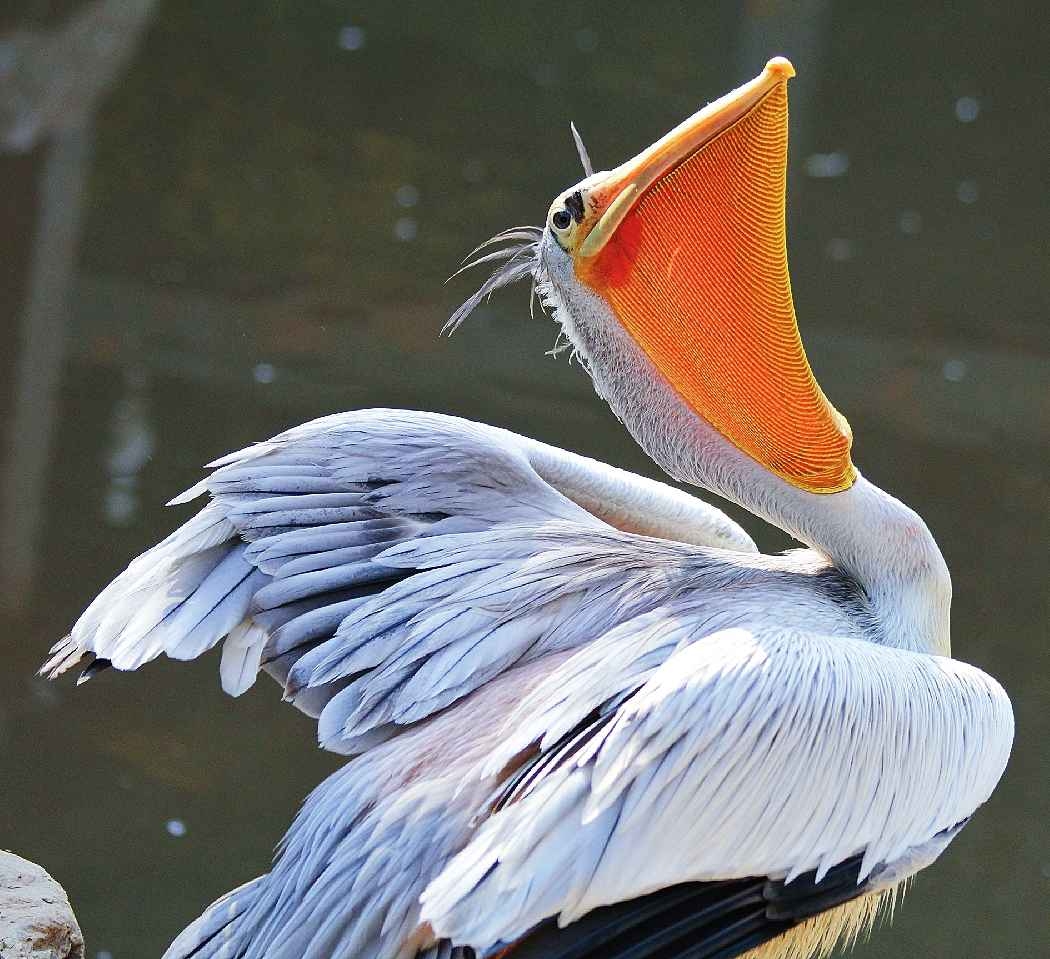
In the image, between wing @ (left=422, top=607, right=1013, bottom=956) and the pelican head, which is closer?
wing @ (left=422, top=607, right=1013, bottom=956)

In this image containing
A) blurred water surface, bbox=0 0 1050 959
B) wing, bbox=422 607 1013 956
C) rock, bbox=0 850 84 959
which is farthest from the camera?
blurred water surface, bbox=0 0 1050 959

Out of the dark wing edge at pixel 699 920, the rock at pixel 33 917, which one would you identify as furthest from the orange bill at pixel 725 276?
the rock at pixel 33 917

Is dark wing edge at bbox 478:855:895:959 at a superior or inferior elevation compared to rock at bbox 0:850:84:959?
inferior

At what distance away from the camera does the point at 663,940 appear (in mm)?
1534

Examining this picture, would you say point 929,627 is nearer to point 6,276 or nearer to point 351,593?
point 351,593

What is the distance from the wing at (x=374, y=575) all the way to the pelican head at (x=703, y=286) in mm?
175

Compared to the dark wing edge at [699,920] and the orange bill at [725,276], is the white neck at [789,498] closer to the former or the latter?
the orange bill at [725,276]

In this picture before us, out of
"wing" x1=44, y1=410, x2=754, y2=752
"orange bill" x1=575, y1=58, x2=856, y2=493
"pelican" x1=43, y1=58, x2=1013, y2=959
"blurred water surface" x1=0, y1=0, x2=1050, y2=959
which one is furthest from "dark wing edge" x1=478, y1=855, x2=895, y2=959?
"blurred water surface" x1=0, y1=0, x2=1050, y2=959

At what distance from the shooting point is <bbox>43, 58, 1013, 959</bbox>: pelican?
152 cm

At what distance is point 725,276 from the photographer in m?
1.87

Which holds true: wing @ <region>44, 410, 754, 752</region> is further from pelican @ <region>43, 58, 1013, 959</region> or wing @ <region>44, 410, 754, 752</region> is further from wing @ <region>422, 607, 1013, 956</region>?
wing @ <region>422, 607, 1013, 956</region>

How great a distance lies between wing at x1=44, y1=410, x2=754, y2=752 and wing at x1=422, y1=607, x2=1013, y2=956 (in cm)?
12

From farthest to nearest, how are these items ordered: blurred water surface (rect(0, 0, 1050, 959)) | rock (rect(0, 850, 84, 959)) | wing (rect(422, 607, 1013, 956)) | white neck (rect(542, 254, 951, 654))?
blurred water surface (rect(0, 0, 1050, 959)) < white neck (rect(542, 254, 951, 654)) < rock (rect(0, 850, 84, 959)) < wing (rect(422, 607, 1013, 956))

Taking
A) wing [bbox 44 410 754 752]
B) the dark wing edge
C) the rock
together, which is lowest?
the dark wing edge
